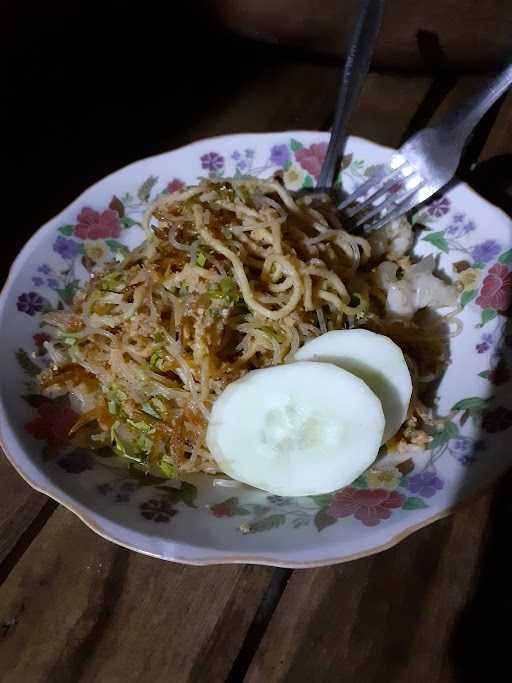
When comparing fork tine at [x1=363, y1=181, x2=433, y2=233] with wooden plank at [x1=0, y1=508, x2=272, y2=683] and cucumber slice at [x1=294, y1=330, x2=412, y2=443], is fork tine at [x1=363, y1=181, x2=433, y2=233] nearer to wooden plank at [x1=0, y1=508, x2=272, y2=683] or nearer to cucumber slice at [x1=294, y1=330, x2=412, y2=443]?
cucumber slice at [x1=294, y1=330, x2=412, y2=443]

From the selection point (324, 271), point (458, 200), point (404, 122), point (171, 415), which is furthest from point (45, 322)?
point (404, 122)

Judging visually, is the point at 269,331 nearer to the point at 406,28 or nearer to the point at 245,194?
the point at 245,194

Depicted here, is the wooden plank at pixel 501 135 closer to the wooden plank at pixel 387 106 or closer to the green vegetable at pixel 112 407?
the wooden plank at pixel 387 106

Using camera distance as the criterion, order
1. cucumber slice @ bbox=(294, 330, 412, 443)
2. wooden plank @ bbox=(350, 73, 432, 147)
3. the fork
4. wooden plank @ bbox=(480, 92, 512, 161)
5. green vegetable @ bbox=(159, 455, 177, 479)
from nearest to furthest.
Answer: cucumber slice @ bbox=(294, 330, 412, 443) < green vegetable @ bbox=(159, 455, 177, 479) < the fork < wooden plank @ bbox=(480, 92, 512, 161) < wooden plank @ bbox=(350, 73, 432, 147)

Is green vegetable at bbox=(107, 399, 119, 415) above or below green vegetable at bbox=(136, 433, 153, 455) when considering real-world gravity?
above

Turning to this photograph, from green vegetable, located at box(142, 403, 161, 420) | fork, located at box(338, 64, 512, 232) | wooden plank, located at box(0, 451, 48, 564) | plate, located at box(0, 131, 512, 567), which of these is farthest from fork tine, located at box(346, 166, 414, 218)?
wooden plank, located at box(0, 451, 48, 564)

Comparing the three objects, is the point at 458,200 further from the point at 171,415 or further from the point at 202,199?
the point at 171,415
